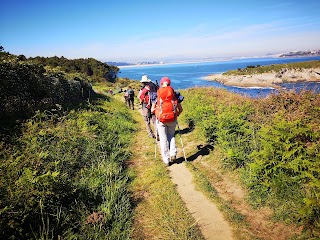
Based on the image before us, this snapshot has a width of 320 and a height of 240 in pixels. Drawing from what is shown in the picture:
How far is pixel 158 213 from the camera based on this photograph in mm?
4480

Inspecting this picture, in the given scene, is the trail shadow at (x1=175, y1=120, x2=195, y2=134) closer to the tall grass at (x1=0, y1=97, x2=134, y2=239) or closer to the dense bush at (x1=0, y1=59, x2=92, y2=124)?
the tall grass at (x1=0, y1=97, x2=134, y2=239)

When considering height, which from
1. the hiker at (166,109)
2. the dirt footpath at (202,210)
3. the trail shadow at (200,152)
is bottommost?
the dirt footpath at (202,210)

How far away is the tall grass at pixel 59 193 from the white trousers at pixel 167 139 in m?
1.38

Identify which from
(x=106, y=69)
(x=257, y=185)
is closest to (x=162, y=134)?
(x=257, y=185)

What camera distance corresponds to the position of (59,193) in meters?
4.08

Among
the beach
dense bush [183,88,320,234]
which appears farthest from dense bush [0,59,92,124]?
the beach

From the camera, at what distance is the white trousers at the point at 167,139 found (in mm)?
6502

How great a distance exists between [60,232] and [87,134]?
492cm

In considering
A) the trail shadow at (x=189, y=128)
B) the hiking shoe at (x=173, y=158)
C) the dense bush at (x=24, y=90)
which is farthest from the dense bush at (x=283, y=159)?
the dense bush at (x=24, y=90)

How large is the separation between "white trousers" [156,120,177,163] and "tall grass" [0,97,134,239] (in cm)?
138

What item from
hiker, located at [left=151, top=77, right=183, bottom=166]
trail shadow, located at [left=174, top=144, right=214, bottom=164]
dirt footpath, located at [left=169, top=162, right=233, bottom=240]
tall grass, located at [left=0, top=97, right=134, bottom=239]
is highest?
hiker, located at [left=151, top=77, right=183, bottom=166]

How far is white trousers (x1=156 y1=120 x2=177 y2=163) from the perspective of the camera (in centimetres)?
650

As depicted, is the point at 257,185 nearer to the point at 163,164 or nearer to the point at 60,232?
the point at 163,164

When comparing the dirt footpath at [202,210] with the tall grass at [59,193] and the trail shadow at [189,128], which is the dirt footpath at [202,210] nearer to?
the tall grass at [59,193]
